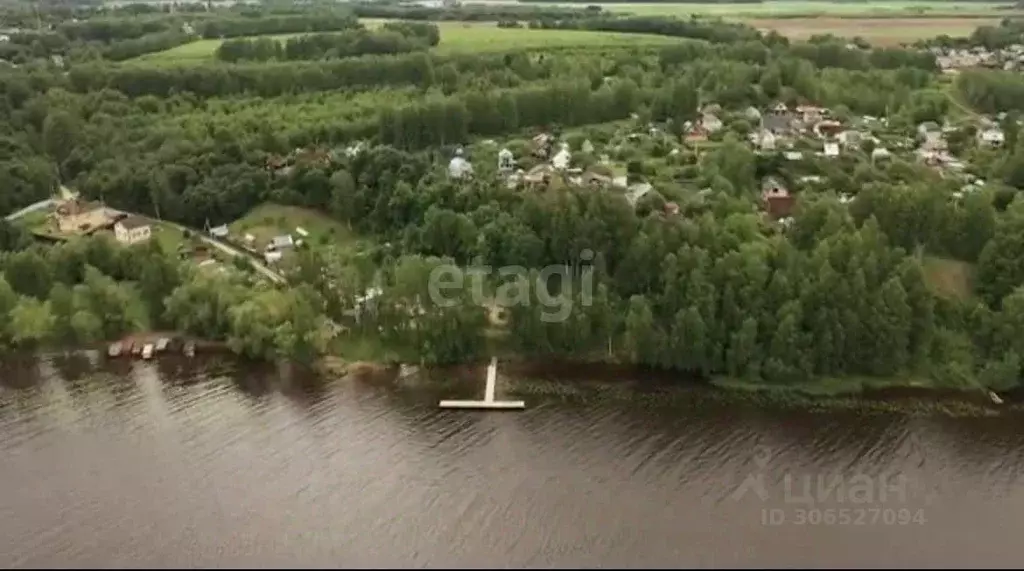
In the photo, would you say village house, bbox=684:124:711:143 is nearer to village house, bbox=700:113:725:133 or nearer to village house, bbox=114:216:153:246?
village house, bbox=700:113:725:133

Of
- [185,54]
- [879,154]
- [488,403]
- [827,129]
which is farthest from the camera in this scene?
[185,54]

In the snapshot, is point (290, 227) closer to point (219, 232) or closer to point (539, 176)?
point (219, 232)

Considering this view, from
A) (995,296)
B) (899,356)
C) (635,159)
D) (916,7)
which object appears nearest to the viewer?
(899,356)

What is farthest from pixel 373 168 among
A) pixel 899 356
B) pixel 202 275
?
pixel 899 356

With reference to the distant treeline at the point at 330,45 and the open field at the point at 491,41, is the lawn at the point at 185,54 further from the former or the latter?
the distant treeline at the point at 330,45

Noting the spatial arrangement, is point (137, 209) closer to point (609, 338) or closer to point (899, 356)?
point (609, 338)

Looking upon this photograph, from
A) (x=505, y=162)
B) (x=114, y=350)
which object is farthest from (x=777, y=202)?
(x=114, y=350)
